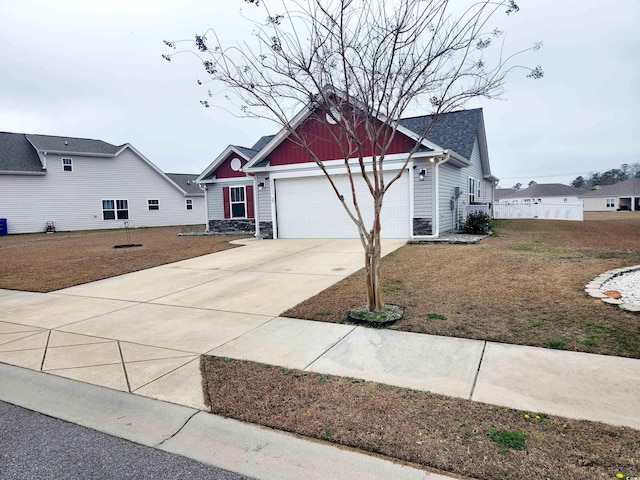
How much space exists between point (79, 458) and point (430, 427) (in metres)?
2.37

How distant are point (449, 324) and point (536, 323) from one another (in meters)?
1.02

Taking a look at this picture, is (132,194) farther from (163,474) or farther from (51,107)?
(163,474)

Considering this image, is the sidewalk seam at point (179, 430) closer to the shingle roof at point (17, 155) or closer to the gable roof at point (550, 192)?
the shingle roof at point (17, 155)

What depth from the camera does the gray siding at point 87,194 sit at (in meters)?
22.8

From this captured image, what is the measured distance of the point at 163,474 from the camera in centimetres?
233

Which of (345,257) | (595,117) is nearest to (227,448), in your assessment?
(345,257)

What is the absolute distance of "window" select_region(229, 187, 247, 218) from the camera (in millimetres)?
18625

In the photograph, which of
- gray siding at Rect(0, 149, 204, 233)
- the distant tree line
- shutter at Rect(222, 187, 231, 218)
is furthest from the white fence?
the distant tree line

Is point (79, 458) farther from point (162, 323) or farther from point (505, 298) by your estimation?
point (505, 298)

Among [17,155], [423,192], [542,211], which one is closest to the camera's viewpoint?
[423,192]

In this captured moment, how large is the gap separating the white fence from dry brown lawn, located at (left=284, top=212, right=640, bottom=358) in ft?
57.5

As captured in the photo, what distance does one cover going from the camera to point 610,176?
253ft

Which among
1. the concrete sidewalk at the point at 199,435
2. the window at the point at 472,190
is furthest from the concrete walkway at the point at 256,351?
the window at the point at 472,190

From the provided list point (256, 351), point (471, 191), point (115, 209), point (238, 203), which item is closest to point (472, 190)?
point (471, 191)
